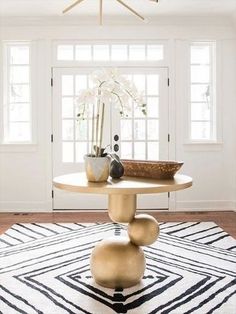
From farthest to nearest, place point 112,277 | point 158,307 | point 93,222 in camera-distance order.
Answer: point 93,222
point 112,277
point 158,307

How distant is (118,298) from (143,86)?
11.2 ft

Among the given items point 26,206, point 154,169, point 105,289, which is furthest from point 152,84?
point 105,289

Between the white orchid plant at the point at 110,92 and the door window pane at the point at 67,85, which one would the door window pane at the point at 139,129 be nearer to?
the door window pane at the point at 67,85

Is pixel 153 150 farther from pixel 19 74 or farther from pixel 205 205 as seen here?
pixel 19 74

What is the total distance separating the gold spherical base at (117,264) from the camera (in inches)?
99.3

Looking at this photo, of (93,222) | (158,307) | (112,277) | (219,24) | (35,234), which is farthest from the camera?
(219,24)

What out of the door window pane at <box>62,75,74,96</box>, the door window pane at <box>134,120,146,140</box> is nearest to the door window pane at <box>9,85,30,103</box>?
the door window pane at <box>62,75,74,96</box>

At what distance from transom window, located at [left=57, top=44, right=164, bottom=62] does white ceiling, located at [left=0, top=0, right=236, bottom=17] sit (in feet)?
1.35

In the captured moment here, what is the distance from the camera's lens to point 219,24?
17.2ft

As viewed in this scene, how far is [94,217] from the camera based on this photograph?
193 inches

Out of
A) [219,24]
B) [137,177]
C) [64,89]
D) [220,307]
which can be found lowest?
[220,307]

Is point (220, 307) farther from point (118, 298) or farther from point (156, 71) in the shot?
point (156, 71)

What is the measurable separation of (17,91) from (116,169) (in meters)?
3.23

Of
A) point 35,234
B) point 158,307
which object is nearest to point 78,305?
point 158,307
